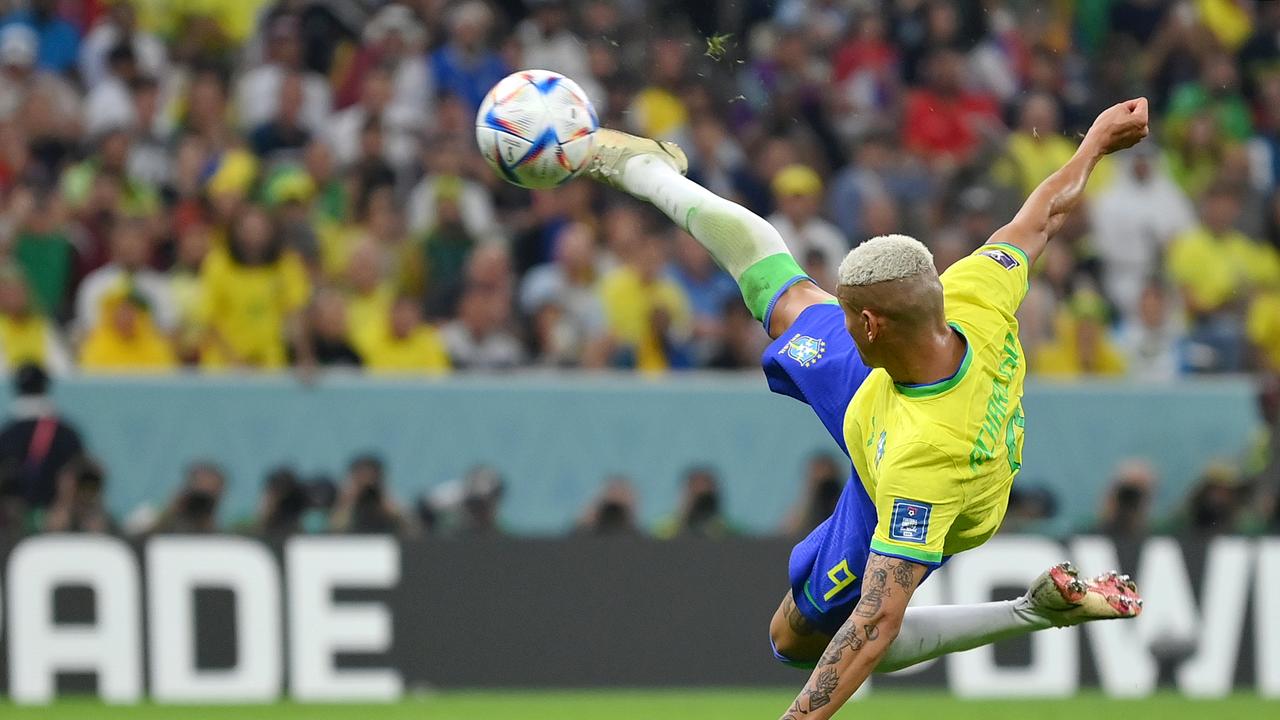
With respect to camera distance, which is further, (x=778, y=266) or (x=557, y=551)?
(x=557, y=551)

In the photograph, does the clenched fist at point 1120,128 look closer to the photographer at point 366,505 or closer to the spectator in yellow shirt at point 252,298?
the photographer at point 366,505

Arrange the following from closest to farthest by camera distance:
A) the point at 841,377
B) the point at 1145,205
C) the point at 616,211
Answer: the point at 841,377 < the point at 616,211 < the point at 1145,205

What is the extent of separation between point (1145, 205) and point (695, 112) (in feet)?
11.4

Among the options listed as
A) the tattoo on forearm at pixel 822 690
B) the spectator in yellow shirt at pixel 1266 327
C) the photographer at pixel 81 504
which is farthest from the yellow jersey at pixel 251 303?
the tattoo on forearm at pixel 822 690

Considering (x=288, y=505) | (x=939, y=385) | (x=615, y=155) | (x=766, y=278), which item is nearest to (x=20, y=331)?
(x=288, y=505)

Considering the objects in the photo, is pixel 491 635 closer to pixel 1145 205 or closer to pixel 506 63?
pixel 506 63

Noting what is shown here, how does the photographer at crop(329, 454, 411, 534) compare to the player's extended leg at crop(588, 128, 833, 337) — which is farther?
the photographer at crop(329, 454, 411, 534)

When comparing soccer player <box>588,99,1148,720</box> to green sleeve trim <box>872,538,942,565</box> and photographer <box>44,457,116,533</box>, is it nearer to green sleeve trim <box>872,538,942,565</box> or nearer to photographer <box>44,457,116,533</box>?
green sleeve trim <box>872,538,942,565</box>

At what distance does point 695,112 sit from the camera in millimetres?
15734

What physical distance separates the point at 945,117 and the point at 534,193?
3.33m

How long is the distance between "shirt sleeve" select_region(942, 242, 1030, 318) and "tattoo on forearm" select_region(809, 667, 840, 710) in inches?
56.6

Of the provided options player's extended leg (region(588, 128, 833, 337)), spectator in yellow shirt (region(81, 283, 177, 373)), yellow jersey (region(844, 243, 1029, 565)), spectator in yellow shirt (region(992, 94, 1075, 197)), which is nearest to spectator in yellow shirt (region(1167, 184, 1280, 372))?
spectator in yellow shirt (region(992, 94, 1075, 197))

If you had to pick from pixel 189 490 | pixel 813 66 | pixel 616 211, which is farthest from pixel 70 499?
pixel 813 66

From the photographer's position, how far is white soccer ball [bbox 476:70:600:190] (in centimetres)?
850
